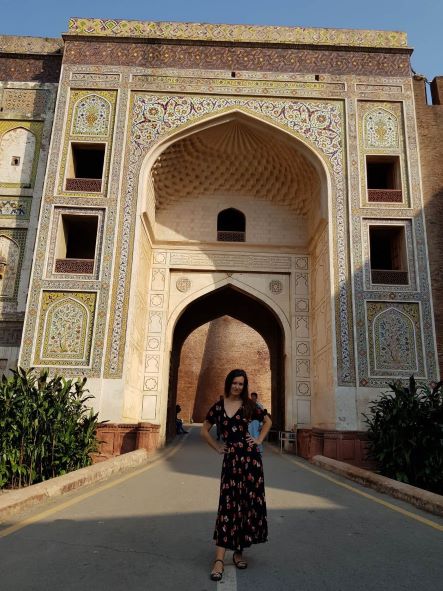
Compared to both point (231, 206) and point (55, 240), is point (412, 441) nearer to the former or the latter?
point (55, 240)

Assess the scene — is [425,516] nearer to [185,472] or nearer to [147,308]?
[185,472]

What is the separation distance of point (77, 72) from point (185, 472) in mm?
8821

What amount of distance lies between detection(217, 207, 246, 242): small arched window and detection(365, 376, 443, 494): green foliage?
6.15 m

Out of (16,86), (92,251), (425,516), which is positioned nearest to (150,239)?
(92,251)

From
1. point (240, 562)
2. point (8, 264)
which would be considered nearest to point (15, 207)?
point (8, 264)

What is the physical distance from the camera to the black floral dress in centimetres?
245

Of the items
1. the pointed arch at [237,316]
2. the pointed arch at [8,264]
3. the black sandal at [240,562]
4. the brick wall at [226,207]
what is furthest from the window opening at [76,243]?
the black sandal at [240,562]

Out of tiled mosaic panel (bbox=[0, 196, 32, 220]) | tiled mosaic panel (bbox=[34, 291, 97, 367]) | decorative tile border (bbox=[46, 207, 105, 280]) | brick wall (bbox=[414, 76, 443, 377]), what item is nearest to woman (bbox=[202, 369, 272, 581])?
tiled mosaic panel (bbox=[34, 291, 97, 367])

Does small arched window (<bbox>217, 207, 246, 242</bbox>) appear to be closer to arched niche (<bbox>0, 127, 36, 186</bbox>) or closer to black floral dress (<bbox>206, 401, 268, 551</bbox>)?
arched niche (<bbox>0, 127, 36, 186</bbox>)

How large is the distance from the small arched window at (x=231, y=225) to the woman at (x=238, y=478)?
9.10m

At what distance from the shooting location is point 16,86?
11.2 m

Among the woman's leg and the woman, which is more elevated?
the woman

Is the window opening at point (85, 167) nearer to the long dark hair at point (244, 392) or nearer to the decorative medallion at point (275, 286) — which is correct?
the decorative medallion at point (275, 286)

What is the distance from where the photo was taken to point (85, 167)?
11773 mm
